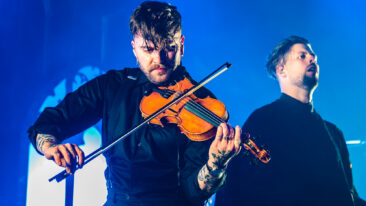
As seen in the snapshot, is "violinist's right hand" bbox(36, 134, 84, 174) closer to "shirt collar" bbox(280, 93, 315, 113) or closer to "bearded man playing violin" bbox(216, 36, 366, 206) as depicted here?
"bearded man playing violin" bbox(216, 36, 366, 206)

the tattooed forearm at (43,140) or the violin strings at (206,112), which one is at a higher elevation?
the violin strings at (206,112)

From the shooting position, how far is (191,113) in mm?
1649

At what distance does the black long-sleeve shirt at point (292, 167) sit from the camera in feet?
7.95

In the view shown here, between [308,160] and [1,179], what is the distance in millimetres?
2623

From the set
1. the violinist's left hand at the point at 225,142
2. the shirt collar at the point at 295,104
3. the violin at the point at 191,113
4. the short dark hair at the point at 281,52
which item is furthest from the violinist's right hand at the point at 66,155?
the short dark hair at the point at 281,52

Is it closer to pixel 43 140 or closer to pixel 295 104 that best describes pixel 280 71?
pixel 295 104

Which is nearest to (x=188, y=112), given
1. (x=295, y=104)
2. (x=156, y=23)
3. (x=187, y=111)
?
(x=187, y=111)

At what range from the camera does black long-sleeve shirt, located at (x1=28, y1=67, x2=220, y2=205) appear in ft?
5.20

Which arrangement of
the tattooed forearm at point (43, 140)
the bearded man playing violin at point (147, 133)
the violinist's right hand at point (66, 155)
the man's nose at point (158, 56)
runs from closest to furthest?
the violinist's right hand at point (66, 155)
the tattooed forearm at point (43, 140)
the bearded man playing violin at point (147, 133)
the man's nose at point (158, 56)

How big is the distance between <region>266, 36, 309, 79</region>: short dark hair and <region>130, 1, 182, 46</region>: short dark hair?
1658mm

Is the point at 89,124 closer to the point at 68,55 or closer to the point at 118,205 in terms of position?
the point at 118,205

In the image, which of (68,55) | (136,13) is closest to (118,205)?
(136,13)

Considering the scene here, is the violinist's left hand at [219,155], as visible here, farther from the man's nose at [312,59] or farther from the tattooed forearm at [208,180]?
the man's nose at [312,59]

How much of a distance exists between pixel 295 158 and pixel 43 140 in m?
2.12
